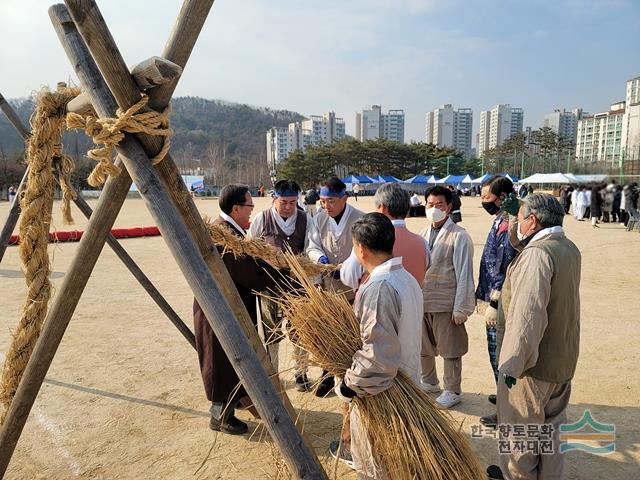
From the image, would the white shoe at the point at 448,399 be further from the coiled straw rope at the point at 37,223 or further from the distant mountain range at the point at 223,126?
the distant mountain range at the point at 223,126

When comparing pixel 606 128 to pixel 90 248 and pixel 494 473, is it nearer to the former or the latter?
pixel 494 473

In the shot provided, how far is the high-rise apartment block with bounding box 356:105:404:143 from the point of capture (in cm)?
13350

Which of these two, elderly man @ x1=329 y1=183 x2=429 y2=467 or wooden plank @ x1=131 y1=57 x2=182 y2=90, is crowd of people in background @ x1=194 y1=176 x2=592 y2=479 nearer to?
elderly man @ x1=329 y1=183 x2=429 y2=467

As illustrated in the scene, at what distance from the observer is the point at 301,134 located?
123875mm

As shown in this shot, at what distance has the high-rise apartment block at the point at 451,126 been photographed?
12731 centimetres

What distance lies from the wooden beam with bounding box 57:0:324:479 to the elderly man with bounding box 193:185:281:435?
1.58m

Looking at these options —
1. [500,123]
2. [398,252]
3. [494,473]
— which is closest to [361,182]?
[398,252]

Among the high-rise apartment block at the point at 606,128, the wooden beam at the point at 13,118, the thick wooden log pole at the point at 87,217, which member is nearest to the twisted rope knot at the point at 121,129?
the thick wooden log pole at the point at 87,217

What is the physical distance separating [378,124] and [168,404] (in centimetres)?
13851

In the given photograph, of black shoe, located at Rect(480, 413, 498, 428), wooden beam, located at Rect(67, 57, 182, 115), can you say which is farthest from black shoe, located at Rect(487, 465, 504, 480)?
wooden beam, located at Rect(67, 57, 182, 115)

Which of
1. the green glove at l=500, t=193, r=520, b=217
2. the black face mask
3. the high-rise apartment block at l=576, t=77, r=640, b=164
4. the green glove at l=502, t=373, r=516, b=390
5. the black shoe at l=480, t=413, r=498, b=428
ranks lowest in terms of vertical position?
the black shoe at l=480, t=413, r=498, b=428

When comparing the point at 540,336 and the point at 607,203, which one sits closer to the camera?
the point at 540,336

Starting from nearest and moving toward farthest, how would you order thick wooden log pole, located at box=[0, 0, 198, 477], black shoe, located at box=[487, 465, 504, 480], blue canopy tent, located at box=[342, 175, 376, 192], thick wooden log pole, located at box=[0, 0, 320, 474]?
thick wooden log pole, located at box=[0, 0, 320, 474] → thick wooden log pole, located at box=[0, 0, 198, 477] → black shoe, located at box=[487, 465, 504, 480] → blue canopy tent, located at box=[342, 175, 376, 192]

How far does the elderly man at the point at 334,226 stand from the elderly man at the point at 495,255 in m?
1.25
